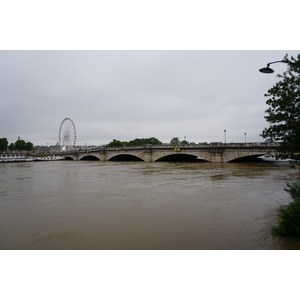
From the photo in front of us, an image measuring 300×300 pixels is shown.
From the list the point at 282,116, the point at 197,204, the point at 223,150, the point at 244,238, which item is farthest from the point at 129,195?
the point at 223,150

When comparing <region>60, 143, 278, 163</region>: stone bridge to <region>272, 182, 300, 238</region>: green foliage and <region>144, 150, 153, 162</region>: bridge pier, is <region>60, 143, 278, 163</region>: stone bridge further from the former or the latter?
<region>272, 182, 300, 238</region>: green foliage

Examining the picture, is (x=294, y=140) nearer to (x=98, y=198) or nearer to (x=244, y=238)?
(x=244, y=238)

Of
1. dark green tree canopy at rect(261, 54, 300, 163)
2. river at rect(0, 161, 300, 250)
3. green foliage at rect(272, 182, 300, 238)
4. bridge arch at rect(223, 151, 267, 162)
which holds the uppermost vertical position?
dark green tree canopy at rect(261, 54, 300, 163)

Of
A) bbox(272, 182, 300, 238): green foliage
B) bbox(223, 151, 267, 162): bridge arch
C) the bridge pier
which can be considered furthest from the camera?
the bridge pier

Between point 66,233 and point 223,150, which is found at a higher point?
point 223,150

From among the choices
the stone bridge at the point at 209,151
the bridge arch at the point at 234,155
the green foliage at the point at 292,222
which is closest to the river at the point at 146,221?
the green foliage at the point at 292,222

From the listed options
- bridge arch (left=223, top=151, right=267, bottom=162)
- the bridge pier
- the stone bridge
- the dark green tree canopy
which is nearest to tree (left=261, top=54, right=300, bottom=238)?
the dark green tree canopy

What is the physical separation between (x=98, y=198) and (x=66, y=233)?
5464 millimetres

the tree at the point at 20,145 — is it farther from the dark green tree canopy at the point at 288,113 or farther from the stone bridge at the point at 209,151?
the dark green tree canopy at the point at 288,113

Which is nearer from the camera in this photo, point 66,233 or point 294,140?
point 294,140

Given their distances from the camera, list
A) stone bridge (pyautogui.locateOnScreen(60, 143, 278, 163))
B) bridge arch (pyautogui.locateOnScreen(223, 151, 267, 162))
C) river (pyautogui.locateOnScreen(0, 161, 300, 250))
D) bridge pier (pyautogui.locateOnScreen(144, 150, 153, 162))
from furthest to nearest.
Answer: bridge pier (pyautogui.locateOnScreen(144, 150, 153, 162)) → bridge arch (pyautogui.locateOnScreen(223, 151, 267, 162)) → stone bridge (pyautogui.locateOnScreen(60, 143, 278, 163)) → river (pyautogui.locateOnScreen(0, 161, 300, 250))

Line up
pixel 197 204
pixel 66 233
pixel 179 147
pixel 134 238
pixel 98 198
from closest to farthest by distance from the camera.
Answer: pixel 134 238
pixel 66 233
pixel 197 204
pixel 98 198
pixel 179 147

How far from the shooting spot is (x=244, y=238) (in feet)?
21.3

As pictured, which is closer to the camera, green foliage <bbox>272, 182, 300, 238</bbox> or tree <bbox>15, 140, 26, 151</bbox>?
green foliage <bbox>272, 182, 300, 238</bbox>
